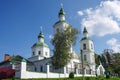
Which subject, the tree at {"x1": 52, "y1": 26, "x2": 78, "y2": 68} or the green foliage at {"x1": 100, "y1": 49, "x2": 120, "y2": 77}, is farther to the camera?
the green foliage at {"x1": 100, "y1": 49, "x2": 120, "y2": 77}

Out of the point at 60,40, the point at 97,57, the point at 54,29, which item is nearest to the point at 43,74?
the point at 60,40

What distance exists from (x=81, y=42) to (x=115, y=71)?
1509 centimetres

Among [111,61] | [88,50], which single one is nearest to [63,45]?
[88,50]

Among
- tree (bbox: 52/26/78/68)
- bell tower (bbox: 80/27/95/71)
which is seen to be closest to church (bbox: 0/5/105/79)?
bell tower (bbox: 80/27/95/71)

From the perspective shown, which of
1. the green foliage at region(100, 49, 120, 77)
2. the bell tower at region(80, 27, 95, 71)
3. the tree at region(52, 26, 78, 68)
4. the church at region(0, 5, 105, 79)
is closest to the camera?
the tree at region(52, 26, 78, 68)

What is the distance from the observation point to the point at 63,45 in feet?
125

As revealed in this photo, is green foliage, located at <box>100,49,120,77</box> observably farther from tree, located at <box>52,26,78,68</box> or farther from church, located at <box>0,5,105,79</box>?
tree, located at <box>52,26,78,68</box>

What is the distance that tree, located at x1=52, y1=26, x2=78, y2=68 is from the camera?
37031 mm

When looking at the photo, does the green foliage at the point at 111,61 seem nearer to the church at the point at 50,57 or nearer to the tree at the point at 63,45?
the church at the point at 50,57

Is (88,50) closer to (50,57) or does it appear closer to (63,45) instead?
(50,57)

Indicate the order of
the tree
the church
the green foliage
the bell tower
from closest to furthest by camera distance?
the tree → the church → the bell tower → the green foliage

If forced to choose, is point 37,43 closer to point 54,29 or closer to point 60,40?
point 54,29

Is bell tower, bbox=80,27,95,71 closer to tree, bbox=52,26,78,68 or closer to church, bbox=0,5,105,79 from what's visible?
church, bbox=0,5,105,79

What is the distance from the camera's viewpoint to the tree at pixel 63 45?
37.0 meters
